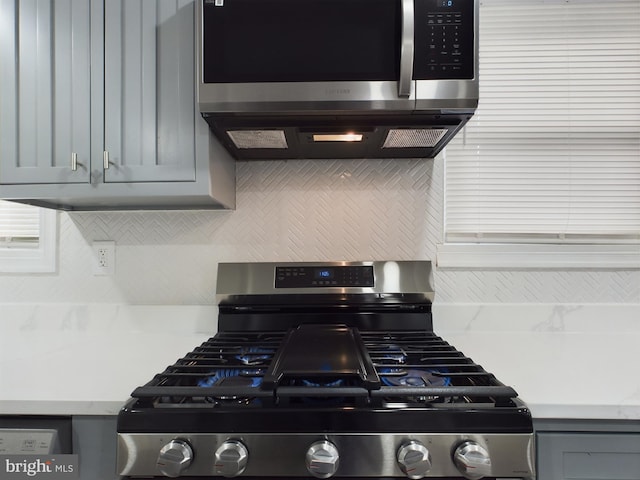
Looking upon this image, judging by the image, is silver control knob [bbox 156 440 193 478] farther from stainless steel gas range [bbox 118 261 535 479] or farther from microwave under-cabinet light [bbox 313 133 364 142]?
microwave under-cabinet light [bbox 313 133 364 142]

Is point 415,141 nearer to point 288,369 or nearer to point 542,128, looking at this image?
point 542,128

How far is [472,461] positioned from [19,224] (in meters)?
1.89

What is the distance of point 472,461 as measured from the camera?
72 cm

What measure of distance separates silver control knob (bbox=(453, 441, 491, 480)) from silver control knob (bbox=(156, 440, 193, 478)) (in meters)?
0.54

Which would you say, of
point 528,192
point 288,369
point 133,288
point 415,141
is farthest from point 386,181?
point 133,288

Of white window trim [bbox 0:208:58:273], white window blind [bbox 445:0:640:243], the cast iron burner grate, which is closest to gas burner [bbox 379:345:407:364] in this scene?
the cast iron burner grate

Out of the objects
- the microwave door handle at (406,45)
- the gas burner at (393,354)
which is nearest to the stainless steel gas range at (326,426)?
the gas burner at (393,354)

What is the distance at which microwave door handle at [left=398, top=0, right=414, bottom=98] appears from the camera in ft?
3.22

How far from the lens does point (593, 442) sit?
842 mm

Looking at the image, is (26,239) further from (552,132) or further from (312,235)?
(552,132)

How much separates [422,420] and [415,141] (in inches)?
35.6

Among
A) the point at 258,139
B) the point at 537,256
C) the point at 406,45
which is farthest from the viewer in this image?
the point at 537,256

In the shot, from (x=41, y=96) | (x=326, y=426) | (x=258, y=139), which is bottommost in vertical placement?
(x=326, y=426)

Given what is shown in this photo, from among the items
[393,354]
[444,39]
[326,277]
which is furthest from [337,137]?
[393,354]
